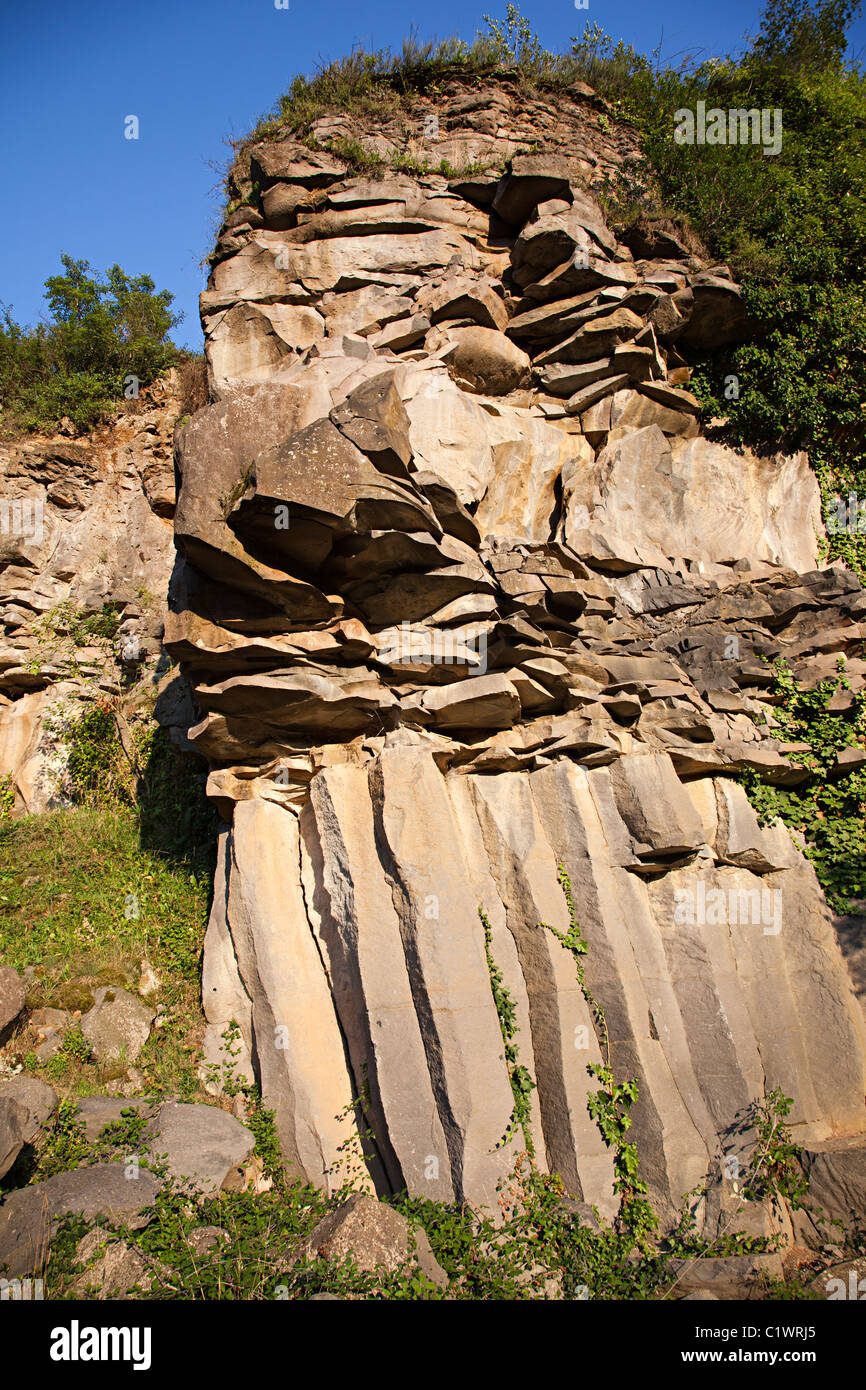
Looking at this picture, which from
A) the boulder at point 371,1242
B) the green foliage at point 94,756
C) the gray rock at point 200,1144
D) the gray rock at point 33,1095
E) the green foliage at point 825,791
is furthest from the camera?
the green foliage at point 94,756

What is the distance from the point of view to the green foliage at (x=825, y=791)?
7870 mm

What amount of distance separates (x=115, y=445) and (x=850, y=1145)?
1457 centimetres

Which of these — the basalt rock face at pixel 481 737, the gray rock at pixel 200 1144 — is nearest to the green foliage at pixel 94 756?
the basalt rock face at pixel 481 737

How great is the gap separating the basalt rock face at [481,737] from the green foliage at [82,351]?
4790 mm

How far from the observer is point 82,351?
570 inches

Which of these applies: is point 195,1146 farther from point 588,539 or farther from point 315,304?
point 315,304

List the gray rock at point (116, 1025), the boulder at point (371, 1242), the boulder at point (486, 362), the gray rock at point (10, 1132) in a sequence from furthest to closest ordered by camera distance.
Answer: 1. the boulder at point (486, 362)
2. the gray rock at point (116, 1025)
3. the gray rock at point (10, 1132)
4. the boulder at point (371, 1242)

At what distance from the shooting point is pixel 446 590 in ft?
26.9

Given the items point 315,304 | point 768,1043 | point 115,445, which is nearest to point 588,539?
point 315,304

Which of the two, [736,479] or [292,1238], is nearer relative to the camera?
[292,1238]

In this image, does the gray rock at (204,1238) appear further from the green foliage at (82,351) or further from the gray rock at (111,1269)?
the green foliage at (82,351)

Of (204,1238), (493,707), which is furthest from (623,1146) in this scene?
(493,707)

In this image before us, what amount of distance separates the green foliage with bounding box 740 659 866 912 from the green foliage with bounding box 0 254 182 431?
41.4ft

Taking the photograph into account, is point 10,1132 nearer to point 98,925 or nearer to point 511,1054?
point 98,925
